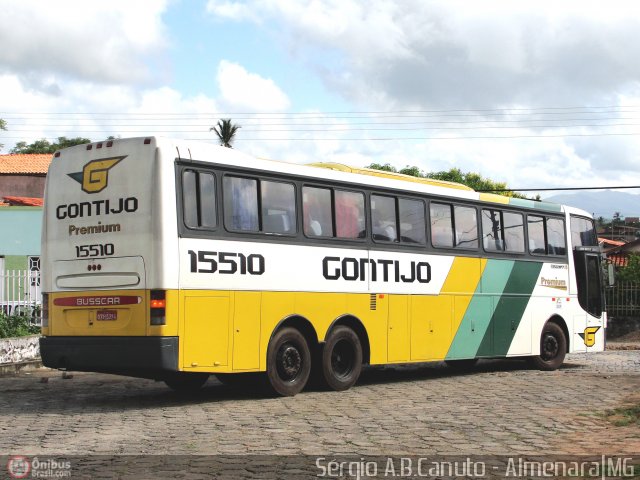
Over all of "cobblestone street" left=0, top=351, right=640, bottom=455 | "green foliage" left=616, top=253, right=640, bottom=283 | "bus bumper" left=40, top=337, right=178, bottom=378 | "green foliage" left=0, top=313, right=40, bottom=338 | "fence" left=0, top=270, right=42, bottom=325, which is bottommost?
"cobblestone street" left=0, top=351, right=640, bottom=455

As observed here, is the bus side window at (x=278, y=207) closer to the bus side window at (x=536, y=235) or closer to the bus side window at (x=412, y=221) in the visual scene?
the bus side window at (x=412, y=221)

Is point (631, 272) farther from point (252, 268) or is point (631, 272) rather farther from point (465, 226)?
point (252, 268)

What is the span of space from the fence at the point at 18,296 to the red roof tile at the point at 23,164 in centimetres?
4420

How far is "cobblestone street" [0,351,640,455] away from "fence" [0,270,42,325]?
4.63 meters

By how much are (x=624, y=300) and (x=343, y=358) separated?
2384 centimetres

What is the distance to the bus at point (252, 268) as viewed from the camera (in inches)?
490

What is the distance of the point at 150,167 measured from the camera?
12.4 m

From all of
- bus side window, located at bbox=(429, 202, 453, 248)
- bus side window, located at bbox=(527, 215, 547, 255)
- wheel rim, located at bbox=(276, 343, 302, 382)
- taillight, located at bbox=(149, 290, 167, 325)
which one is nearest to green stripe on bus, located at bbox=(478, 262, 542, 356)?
bus side window, located at bbox=(527, 215, 547, 255)

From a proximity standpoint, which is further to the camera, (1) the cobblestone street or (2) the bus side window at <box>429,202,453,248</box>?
(2) the bus side window at <box>429,202,453,248</box>

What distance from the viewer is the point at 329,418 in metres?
11.5

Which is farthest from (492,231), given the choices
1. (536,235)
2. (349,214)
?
(349,214)

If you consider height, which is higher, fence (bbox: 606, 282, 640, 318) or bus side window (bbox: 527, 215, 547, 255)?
bus side window (bbox: 527, 215, 547, 255)

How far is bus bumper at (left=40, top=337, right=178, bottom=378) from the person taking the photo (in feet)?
39.8

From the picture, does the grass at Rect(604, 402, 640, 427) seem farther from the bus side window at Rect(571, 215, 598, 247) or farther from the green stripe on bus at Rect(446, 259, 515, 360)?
the bus side window at Rect(571, 215, 598, 247)
